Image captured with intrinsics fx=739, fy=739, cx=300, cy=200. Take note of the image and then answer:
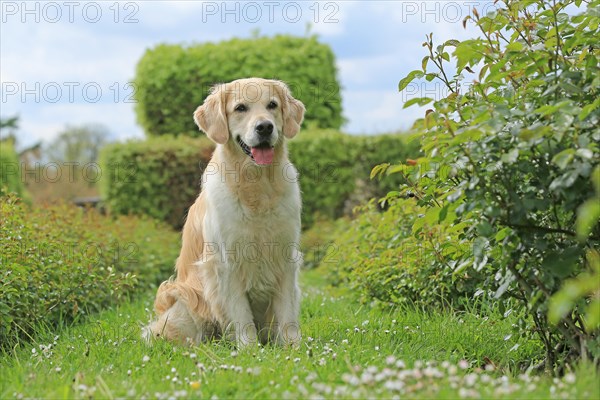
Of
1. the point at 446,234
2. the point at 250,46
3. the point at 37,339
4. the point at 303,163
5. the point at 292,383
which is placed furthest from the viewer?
the point at 250,46

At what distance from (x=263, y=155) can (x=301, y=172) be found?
636 centimetres

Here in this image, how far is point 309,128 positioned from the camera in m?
11.9

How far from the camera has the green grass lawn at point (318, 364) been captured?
2959 millimetres

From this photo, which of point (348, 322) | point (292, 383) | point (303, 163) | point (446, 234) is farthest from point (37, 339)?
point (303, 163)

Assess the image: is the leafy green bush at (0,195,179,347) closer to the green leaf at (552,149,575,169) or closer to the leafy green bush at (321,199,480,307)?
the leafy green bush at (321,199,480,307)

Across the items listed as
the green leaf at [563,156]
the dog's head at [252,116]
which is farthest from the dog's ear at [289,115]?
the green leaf at [563,156]

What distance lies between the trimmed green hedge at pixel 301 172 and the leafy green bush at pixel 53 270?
9.89 feet

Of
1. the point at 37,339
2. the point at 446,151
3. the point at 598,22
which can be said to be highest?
the point at 598,22

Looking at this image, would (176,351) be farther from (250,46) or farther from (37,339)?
(250,46)

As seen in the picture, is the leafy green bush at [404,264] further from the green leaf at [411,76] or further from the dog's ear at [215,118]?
the dog's ear at [215,118]

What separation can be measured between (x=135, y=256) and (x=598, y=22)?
5.54 m

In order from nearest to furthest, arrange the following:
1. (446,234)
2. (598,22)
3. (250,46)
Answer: (598,22) < (446,234) < (250,46)

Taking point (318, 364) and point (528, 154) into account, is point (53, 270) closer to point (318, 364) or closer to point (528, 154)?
point (318, 364)

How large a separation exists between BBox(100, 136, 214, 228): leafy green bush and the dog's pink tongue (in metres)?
6.36
